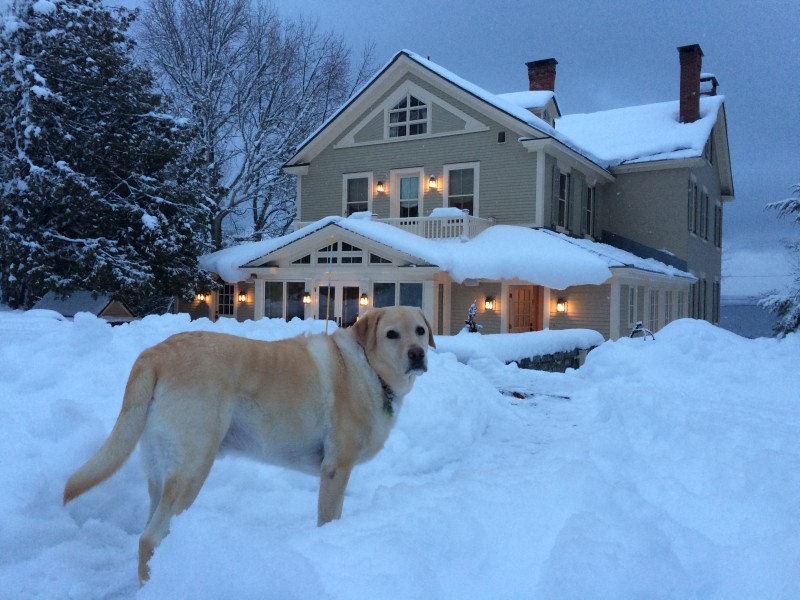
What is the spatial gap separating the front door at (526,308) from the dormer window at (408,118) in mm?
6474

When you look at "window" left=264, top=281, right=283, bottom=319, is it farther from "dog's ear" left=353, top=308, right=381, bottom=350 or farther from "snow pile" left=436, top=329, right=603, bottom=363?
"dog's ear" left=353, top=308, right=381, bottom=350

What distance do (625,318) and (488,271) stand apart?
5.07 meters

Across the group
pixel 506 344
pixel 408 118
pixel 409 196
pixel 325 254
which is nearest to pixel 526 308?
pixel 409 196

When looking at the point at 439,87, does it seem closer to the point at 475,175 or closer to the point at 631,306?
the point at 475,175

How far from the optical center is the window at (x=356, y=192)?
867 inches

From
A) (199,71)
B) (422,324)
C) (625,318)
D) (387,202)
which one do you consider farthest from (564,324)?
(199,71)

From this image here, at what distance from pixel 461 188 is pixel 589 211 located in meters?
5.60

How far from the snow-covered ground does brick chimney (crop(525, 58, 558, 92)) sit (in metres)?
21.9

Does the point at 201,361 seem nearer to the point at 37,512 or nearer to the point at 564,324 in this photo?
the point at 37,512

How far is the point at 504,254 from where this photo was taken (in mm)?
17062

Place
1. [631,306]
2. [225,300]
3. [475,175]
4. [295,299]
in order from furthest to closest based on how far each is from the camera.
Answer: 1. [225,300]
2. [475,175]
3. [295,299]
4. [631,306]

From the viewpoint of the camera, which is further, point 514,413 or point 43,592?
point 514,413

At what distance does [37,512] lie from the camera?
2996mm

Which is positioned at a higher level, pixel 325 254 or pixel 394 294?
pixel 325 254
